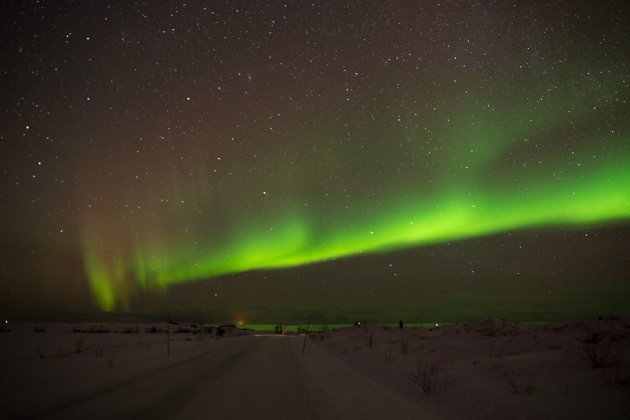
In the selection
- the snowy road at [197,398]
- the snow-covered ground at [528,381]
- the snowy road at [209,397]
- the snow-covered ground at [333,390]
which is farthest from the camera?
the snow-covered ground at [528,381]

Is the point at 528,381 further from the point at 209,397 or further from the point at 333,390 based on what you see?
the point at 209,397

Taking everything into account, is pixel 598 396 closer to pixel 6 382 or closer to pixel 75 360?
pixel 6 382

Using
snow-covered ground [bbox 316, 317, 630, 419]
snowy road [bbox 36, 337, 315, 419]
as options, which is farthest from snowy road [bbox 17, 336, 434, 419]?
snow-covered ground [bbox 316, 317, 630, 419]

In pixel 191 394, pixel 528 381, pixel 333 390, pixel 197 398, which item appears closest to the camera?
pixel 197 398

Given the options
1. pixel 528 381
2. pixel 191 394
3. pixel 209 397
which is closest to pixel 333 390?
pixel 209 397

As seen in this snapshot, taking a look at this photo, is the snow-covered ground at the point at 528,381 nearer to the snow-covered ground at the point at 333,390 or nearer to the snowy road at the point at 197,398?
the snow-covered ground at the point at 333,390

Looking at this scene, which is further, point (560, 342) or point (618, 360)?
point (560, 342)

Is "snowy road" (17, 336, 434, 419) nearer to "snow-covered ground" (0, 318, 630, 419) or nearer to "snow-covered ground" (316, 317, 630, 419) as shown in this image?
"snow-covered ground" (0, 318, 630, 419)


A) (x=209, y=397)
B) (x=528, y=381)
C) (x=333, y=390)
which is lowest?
(x=333, y=390)

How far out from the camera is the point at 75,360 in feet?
56.5

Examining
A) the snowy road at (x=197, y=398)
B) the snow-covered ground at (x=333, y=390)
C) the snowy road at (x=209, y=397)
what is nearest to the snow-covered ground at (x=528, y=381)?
the snow-covered ground at (x=333, y=390)

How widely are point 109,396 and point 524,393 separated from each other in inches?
368

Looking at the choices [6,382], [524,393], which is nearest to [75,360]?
[6,382]

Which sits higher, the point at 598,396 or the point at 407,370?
the point at 598,396
